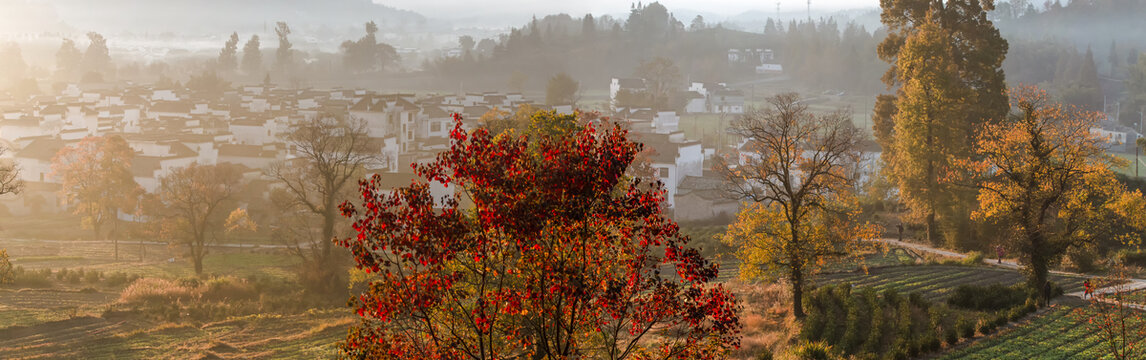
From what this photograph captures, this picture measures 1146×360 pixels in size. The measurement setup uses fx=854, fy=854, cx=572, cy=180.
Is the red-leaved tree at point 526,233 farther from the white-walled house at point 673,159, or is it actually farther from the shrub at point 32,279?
the white-walled house at point 673,159

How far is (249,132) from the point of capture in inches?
3172

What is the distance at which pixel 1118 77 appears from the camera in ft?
558

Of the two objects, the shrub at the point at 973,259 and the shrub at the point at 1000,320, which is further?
the shrub at the point at 973,259

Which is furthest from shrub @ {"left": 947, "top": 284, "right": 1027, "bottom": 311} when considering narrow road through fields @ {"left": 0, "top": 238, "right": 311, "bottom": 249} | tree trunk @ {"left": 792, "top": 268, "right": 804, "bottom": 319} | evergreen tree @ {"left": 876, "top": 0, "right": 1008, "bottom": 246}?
narrow road through fields @ {"left": 0, "top": 238, "right": 311, "bottom": 249}

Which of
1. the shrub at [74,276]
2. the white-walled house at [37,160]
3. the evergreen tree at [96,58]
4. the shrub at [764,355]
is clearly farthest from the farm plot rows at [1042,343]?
the evergreen tree at [96,58]

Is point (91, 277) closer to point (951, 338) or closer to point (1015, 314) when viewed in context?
point (951, 338)

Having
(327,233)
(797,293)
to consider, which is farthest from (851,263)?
(327,233)

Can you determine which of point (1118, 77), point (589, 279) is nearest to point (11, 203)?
point (589, 279)

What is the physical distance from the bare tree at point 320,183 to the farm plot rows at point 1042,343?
23086 mm

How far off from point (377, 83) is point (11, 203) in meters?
84.9

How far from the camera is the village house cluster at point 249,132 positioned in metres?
60.6

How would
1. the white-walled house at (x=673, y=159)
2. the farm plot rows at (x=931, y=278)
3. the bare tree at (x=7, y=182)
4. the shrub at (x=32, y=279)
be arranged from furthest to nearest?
the white-walled house at (x=673, y=159) → the shrub at (x=32, y=279) → the farm plot rows at (x=931, y=278) → the bare tree at (x=7, y=182)

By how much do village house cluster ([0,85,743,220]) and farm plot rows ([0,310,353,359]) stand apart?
24.5m

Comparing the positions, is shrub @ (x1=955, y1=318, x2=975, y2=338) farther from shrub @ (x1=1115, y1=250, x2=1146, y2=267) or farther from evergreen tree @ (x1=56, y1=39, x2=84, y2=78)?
evergreen tree @ (x1=56, y1=39, x2=84, y2=78)
